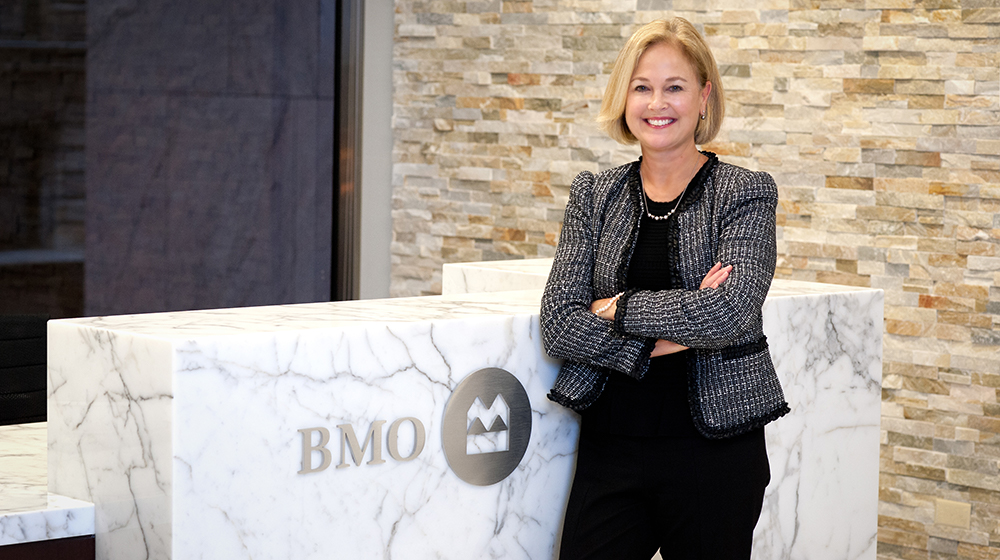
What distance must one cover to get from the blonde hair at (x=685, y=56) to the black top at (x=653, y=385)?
0.46 feet

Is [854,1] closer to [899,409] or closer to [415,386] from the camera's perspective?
[899,409]

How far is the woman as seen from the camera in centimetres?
214

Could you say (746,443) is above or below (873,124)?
below

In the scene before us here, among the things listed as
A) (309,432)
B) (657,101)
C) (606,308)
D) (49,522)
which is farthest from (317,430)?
(657,101)

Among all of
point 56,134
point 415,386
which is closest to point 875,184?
point 415,386

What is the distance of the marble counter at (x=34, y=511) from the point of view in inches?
78.6

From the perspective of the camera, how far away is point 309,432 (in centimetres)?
205

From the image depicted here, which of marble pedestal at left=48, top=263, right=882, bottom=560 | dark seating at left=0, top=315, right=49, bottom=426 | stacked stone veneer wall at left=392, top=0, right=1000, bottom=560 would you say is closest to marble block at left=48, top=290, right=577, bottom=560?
marble pedestal at left=48, top=263, right=882, bottom=560

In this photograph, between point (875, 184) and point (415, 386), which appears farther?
point (875, 184)

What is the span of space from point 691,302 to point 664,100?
440 mm

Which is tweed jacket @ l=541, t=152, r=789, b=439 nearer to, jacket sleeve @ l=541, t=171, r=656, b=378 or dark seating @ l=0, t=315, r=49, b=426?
jacket sleeve @ l=541, t=171, r=656, b=378

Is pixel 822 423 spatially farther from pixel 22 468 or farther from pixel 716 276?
pixel 22 468

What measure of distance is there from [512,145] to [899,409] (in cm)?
197

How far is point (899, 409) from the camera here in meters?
3.92
